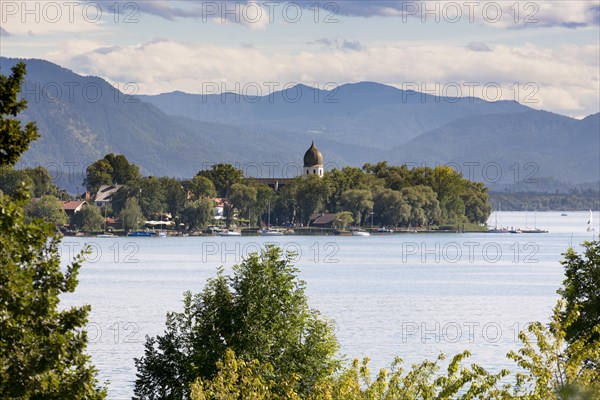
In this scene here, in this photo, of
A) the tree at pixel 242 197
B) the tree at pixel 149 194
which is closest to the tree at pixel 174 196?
the tree at pixel 149 194

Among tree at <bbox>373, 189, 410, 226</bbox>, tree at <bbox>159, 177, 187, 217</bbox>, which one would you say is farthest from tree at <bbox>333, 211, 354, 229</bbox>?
tree at <bbox>159, 177, 187, 217</bbox>

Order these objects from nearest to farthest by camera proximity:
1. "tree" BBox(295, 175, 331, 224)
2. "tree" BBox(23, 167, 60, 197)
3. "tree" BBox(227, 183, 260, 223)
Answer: "tree" BBox(227, 183, 260, 223) < "tree" BBox(23, 167, 60, 197) < "tree" BBox(295, 175, 331, 224)

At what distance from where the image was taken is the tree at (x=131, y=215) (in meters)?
170

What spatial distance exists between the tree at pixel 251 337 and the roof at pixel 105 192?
162 m

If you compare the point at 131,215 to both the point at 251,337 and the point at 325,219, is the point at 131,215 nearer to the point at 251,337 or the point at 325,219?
the point at 325,219

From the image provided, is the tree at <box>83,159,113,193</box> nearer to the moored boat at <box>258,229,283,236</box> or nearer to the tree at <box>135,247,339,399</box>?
the moored boat at <box>258,229,283,236</box>

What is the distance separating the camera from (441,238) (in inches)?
7165

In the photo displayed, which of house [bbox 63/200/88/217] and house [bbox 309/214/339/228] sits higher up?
house [bbox 63/200/88/217]

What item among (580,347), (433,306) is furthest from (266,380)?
(433,306)

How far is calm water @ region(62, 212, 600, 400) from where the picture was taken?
50.5m

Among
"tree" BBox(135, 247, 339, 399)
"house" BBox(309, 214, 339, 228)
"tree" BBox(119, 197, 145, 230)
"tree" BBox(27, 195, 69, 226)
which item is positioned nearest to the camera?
"tree" BBox(135, 247, 339, 399)

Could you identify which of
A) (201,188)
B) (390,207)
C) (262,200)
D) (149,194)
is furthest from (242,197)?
(390,207)

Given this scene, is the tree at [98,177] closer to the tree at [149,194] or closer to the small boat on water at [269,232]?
the tree at [149,194]

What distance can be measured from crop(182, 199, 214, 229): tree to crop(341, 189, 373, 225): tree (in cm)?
2091
